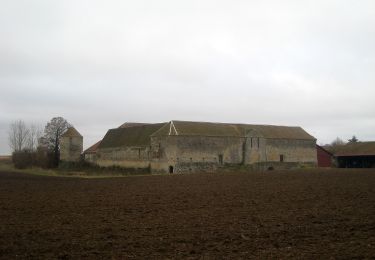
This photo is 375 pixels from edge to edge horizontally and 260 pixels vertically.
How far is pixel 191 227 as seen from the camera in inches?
543

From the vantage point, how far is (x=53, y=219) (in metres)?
15.5

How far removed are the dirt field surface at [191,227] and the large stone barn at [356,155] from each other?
4828 centimetres

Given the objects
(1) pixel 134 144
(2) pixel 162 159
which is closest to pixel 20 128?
(1) pixel 134 144

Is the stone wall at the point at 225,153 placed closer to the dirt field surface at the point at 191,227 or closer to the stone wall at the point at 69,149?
the stone wall at the point at 69,149

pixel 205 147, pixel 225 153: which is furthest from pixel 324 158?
pixel 205 147

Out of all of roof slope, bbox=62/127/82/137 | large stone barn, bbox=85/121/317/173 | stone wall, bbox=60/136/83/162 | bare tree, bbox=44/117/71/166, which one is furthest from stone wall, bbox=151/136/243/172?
bare tree, bbox=44/117/71/166

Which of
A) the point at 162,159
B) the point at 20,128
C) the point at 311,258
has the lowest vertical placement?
the point at 311,258

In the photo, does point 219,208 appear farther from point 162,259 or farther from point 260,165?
point 260,165

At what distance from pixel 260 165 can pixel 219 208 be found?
147 feet

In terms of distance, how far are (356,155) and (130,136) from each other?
1327 inches

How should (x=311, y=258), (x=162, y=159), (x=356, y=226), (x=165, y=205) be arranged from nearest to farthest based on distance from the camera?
(x=311, y=258)
(x=356, y=226)
(x=165, y=205)
(x=162, y=159)

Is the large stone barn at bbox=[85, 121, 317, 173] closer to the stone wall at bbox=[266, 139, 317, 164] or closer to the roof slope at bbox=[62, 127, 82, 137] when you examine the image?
the stone wall at bbox=[266, 139, 317, 164]

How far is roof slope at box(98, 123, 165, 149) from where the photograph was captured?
6022 cm

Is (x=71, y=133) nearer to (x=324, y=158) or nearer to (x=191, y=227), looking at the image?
(x=324, y=158)
